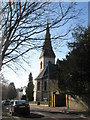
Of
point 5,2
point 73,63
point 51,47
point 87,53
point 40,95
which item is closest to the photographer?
point 5,2

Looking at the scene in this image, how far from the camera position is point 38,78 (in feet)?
201

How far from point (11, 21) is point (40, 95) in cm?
5229

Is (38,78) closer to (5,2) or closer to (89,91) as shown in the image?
(89,91)

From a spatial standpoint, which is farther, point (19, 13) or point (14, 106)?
point (14, 106)

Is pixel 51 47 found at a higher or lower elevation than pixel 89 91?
higher

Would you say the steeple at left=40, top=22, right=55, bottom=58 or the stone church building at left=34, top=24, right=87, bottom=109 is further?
the stone church building at left=34, top=24, right=87, bottom=109

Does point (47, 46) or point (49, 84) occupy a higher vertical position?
point (47, 46)

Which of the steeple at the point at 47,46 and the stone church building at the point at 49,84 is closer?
the steeple at the point at 47,46

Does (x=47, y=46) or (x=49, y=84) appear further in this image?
(x=49, y=84)

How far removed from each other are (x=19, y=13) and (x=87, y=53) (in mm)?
8766

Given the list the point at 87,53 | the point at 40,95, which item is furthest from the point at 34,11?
the point at 40,95

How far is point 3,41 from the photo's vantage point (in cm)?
734

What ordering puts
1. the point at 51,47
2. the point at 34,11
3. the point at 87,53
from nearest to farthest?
the point at 34,11, the point at 51,47, the point at 87,53

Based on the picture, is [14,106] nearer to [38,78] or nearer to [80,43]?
[80,43]
